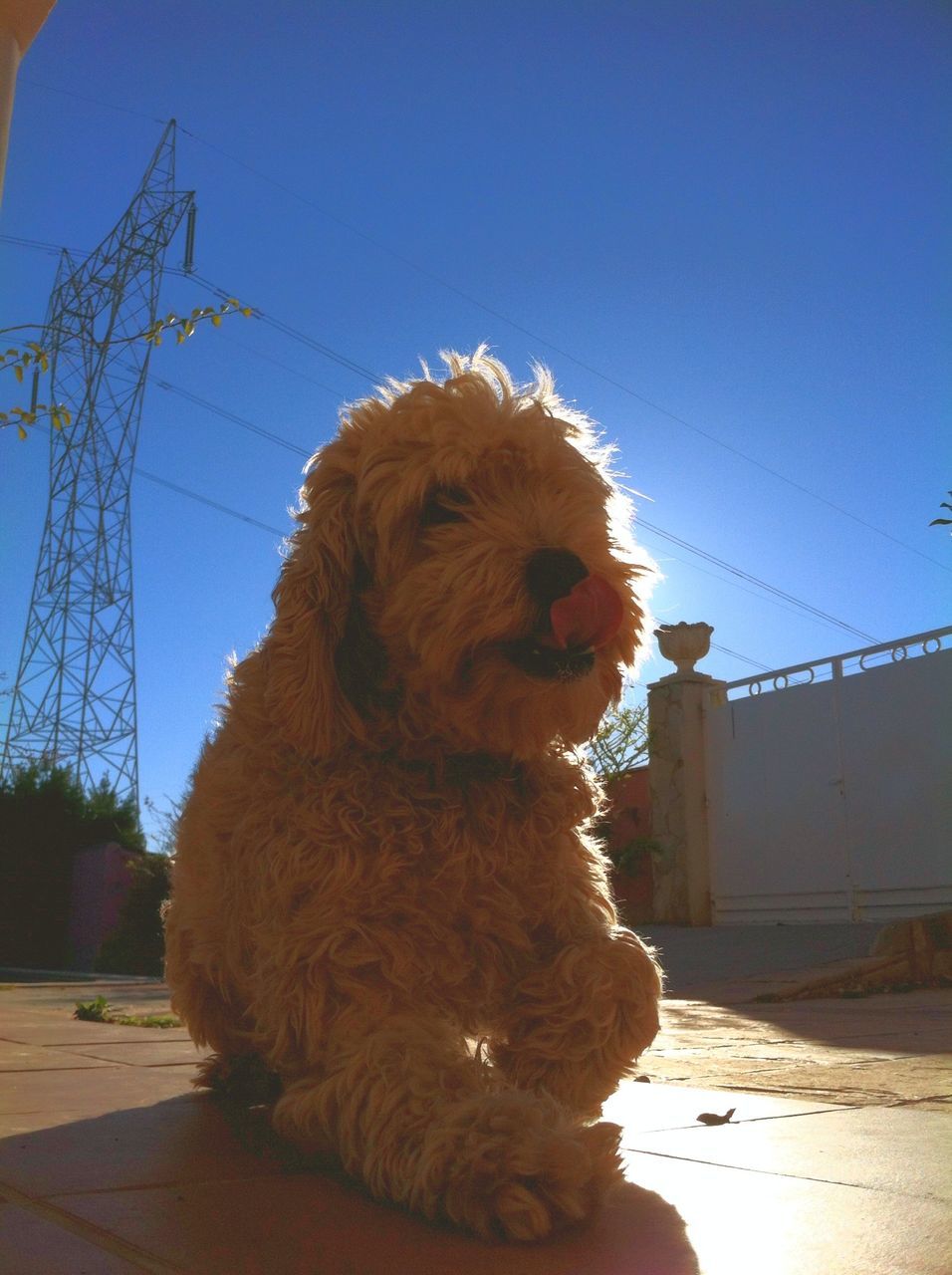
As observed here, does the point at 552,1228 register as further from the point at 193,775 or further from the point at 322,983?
the point at 193,775

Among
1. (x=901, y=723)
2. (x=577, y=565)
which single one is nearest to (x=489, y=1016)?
(x=577, y=565)

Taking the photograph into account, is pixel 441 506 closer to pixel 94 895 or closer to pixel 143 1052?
pixel 143 1052

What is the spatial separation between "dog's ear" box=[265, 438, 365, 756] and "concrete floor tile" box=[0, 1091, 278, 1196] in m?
0.77

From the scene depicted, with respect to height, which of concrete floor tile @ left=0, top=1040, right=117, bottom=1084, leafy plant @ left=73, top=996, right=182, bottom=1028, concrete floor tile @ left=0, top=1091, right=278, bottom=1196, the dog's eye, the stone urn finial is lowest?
leafy plant @ left=73, top=996, right=182, bottom=1028

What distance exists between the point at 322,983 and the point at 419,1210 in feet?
1.75

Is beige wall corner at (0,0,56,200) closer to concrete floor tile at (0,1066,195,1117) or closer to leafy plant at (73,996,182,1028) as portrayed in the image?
concrete floor tile at (0,1066,195,1117)

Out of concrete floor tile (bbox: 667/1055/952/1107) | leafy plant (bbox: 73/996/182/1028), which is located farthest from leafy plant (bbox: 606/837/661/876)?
concrete floor tile (bbox: 667/1055/952/1107)

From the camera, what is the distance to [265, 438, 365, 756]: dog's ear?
7.61 feet

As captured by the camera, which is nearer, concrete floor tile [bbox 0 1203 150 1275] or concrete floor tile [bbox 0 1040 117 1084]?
concrete floor tile [bbox 0 1203 150 1275]

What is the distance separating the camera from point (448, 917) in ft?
7.22

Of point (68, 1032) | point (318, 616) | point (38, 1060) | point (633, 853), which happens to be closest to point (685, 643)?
point (633, 853)

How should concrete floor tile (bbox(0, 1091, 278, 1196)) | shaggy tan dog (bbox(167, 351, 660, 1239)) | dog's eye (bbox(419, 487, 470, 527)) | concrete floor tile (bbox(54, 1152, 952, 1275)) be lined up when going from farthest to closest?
dog's eye (bbox(419, 487, 470, 527)) → shaggy tan dog (bbox(167, 351, 660, 1239)) → concrete floor tile (bbox(0, 1091, 278, 1196)) → concrete floor tile (bbox(54, 1152, 952, 1275))

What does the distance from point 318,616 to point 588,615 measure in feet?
1.99

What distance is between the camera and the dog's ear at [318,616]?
232 cm
